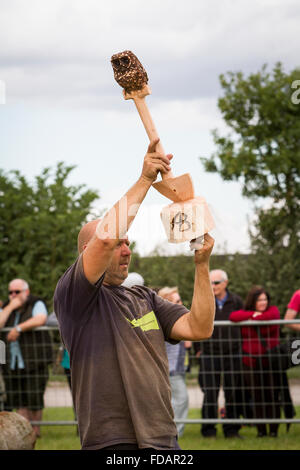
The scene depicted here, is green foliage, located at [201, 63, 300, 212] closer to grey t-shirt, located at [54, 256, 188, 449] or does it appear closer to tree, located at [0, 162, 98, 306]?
tree, located at [0, 162, 98, 306]

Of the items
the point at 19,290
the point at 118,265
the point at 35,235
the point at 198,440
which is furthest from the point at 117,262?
the point at 35,235

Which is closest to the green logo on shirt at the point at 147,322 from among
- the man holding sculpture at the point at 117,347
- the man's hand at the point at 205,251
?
the man holding sculpture at the point at 117,347

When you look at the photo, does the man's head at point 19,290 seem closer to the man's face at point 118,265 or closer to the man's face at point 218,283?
the man's face at point 218,283

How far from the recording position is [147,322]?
358 centimetres

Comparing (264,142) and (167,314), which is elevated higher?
(264,142)

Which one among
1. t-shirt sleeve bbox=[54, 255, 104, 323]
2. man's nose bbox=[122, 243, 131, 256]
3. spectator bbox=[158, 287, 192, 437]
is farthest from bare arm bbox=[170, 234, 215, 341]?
spectator bbox=[158, 287, 192, 437]

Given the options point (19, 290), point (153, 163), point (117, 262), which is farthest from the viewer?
point (19, 290)

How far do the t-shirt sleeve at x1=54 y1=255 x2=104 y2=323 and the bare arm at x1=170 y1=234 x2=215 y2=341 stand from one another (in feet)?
1.66

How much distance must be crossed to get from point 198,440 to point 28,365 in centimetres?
230

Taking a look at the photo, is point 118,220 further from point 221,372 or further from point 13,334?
point 13,334

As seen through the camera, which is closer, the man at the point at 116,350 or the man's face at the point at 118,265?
the man at the point at 116,350

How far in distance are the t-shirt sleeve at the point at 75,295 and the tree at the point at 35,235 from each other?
13.9 meters

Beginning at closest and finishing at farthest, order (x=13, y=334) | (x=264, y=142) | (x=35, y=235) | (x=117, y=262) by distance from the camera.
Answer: (x=117, y=262) < (x=13, y=334) < (x=35, y=235) < (x=264, y=142)

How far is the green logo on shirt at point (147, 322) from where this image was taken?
137 inches
